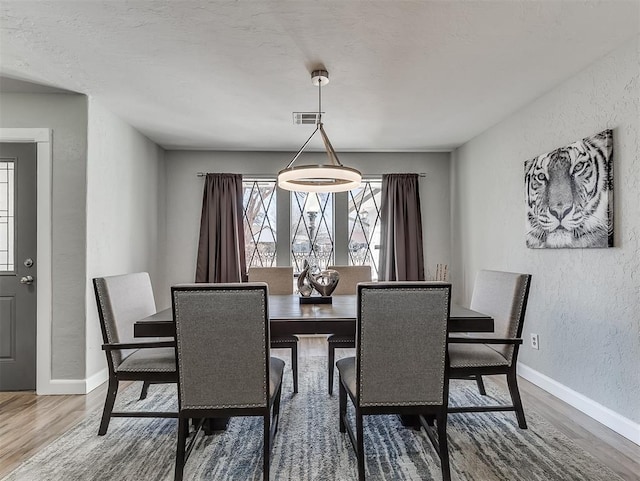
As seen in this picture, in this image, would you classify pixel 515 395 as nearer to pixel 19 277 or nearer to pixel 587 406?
pixel 587 406

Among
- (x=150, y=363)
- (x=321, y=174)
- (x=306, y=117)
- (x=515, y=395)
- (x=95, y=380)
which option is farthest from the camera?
(x=306, y=117)

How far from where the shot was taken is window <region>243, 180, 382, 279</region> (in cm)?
488

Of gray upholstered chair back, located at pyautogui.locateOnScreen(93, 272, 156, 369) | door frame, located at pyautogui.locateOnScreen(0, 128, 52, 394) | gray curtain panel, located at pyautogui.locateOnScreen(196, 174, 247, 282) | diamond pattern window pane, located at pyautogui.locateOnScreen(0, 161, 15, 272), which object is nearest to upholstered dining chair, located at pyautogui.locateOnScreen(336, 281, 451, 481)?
gray upholstered chair back, located at pyautogui.locateOnScreen(93, 272, 156, 369)

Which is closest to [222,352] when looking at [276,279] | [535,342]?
[276,279]

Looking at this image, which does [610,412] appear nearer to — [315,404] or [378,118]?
[315,404]

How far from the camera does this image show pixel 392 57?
2412 millimetres

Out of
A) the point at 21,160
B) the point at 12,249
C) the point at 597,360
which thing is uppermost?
the point at 21,160

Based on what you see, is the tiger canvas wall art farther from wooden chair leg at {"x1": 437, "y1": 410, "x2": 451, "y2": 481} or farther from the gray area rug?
wooden chair leg at {"x1": 437, "y1": 410, "x2": 451, "y2": 481}

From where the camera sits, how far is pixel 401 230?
15.5ft

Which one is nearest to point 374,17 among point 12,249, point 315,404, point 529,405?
point 315,404

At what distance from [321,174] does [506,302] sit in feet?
4.47

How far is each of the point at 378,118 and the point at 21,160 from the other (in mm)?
2936

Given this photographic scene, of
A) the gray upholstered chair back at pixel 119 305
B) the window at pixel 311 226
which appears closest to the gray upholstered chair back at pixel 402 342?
the gray upholstered chair back at pixel 119 305

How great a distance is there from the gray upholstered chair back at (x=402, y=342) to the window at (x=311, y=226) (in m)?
3.09
